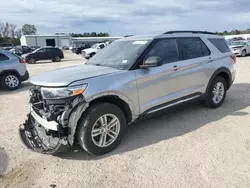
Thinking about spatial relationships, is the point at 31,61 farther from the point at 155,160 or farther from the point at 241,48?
the point at 155,160

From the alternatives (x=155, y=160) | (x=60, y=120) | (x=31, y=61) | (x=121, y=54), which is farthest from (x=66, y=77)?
(x=31, y=61)

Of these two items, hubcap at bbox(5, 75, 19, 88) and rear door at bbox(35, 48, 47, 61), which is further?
rear door at bbox(35, 48, 47, 61)

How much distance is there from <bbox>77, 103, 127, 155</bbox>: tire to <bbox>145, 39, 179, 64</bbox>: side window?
1.23 m

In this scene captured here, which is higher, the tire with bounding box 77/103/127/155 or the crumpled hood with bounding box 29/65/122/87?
the crumpled hood with bounding box 29/65/122/87

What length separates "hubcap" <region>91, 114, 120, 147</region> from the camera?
3504 millimetres

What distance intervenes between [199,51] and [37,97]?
343 cm

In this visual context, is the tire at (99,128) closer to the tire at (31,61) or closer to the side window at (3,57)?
the side window at (3,57)

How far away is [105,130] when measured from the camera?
3572 mm

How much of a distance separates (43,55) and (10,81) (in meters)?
15.8

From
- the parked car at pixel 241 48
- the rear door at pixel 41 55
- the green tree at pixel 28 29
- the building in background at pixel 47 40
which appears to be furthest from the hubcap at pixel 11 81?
the green tree at pixel 28 29

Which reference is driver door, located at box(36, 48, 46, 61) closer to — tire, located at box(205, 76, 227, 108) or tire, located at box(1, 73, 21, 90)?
tire, located at box(1, 73, 21, 90)

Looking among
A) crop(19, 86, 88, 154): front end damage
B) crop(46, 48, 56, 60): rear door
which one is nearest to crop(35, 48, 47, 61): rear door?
crop(46, 48, 56, 60): rear door

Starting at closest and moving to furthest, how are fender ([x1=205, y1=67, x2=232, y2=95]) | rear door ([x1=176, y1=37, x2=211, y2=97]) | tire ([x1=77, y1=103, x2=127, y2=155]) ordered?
tire ([x1=77, y1=103, x2=127, y2=155]), rear door ([x1=176, y1=37, x2=211, y2=97]), fender ([x1=205, y1=67, x2=232, y2=95])

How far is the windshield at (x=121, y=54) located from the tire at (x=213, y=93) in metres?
2.08
